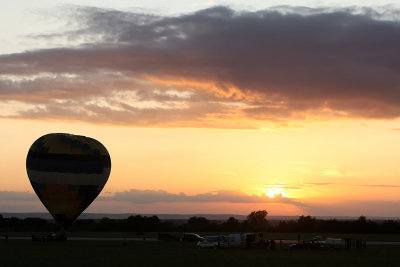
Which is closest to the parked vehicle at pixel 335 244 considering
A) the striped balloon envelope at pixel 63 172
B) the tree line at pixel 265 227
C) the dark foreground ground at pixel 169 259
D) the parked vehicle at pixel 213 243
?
the dark foreground ground at pixel 169 259

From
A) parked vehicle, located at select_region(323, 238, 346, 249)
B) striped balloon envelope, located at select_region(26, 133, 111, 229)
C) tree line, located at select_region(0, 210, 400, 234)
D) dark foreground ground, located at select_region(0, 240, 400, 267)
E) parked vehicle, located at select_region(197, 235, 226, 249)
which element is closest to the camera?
dark foreground ground, located at select_region(0, 240, 400, 267)

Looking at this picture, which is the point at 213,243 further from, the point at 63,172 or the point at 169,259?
the point at 169,259

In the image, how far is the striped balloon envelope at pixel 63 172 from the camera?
3012 inches

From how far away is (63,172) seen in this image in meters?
76.6

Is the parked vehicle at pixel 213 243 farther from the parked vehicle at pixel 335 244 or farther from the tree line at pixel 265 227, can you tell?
the tree line at pixel 265 227

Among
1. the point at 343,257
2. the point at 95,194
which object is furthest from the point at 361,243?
the point at 95,194

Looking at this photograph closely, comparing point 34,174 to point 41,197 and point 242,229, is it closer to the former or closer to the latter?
point 41,197

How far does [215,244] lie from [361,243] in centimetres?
1552

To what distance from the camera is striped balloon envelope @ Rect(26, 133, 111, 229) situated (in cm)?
7650

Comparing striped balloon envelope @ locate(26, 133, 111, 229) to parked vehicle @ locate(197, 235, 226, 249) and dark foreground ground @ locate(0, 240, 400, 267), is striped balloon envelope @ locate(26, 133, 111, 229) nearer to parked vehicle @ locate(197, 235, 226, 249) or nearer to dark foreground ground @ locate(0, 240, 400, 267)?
dark foreground ground @ locate(0, 240, 400, 267)

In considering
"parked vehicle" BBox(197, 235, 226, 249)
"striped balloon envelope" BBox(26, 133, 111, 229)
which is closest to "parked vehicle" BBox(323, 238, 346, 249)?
"parked vehicle" BBox(197, 235, 226, 249)

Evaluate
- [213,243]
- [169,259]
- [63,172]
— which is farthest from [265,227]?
[169,259]

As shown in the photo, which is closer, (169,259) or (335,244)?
(169,259)

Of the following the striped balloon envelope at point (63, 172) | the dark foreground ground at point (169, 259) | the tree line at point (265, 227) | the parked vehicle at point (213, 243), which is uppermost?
the striped balloon envelope at point (63, 172)
